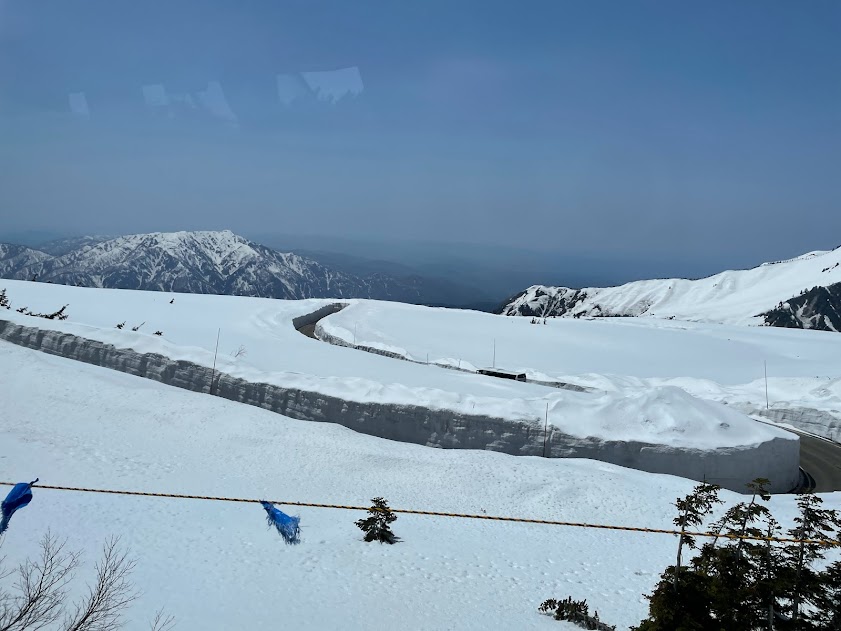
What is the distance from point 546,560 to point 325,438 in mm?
8181

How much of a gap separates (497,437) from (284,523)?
7644mm

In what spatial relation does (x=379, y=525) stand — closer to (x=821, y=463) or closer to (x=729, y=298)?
(x=821, y=463)

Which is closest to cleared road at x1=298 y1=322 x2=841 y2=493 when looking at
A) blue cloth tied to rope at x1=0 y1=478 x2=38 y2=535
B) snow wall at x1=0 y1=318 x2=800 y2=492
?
snow wall at x1=0 y1=318 x2=800 y2=492

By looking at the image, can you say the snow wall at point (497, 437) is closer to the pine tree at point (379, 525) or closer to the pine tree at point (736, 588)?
the pine tree at point (379, 525)

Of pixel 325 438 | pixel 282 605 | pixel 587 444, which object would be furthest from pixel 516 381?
pixel 282 605

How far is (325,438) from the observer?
1738 centimetres

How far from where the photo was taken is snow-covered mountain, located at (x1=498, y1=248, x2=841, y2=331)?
125m

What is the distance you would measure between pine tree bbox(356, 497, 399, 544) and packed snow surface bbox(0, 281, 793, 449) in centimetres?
664

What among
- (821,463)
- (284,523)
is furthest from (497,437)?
(821,463)

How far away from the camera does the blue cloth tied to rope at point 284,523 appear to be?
35.8ft

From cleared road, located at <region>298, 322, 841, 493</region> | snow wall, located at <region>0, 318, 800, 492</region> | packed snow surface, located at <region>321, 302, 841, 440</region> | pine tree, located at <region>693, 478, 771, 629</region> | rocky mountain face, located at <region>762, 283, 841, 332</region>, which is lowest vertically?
cleared road, located at <region>298, 322, 841, 493</region>

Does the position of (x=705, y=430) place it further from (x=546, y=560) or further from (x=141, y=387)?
(x=141, y=387)

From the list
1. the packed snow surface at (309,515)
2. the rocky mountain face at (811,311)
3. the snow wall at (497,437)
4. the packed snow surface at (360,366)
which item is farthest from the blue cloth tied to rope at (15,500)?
the rocky mountain face at (811,311)

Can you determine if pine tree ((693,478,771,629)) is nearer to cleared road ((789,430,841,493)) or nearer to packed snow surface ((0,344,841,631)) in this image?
packed snow surface ((0,344,841,631))
